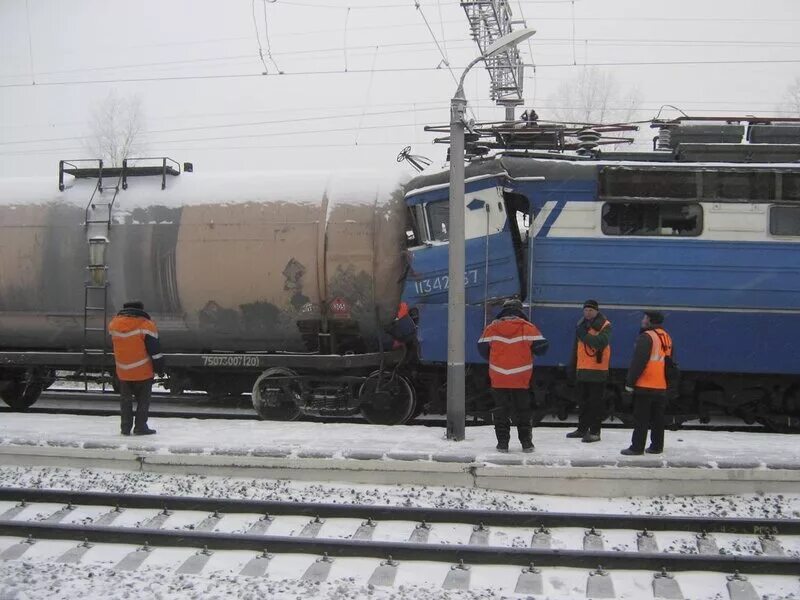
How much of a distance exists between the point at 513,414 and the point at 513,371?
19.0 inches

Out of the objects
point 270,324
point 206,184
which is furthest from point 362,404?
point 206,184

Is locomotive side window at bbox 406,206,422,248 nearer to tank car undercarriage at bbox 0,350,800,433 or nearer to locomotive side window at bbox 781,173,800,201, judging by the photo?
tank car undercarriage at bbox 0,350,800,433

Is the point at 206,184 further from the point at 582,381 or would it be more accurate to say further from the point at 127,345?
the point at 582,381

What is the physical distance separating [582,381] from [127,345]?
520 cm

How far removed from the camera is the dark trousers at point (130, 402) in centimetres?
930

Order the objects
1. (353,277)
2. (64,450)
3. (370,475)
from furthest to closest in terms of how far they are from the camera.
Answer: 1. (353,277)
2. (64,450)
3. (370,475)

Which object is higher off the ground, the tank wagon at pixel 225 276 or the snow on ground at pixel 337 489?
the tank wagon at pixel 225 276

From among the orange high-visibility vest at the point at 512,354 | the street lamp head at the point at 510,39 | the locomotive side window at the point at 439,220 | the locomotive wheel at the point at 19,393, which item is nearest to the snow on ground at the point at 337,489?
the orange high-visibility vest at the point at 512,354

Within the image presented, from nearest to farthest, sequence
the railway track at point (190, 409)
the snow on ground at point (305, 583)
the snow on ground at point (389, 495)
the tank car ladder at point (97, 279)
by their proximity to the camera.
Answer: the snow on ground at point (305, 583) < the snow on ground at point (389, 495) < the railway track at point (190, 409) < the tank car ladder at point (97, 279)

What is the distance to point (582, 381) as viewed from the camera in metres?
8.74

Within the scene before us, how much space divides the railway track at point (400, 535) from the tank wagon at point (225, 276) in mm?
3695

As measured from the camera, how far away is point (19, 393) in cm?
1232

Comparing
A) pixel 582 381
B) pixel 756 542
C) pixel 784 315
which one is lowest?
pixel 756 542

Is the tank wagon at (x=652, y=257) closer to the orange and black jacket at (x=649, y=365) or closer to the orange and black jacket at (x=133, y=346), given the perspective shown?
the orange and black jacket at (x=649, y=365)
